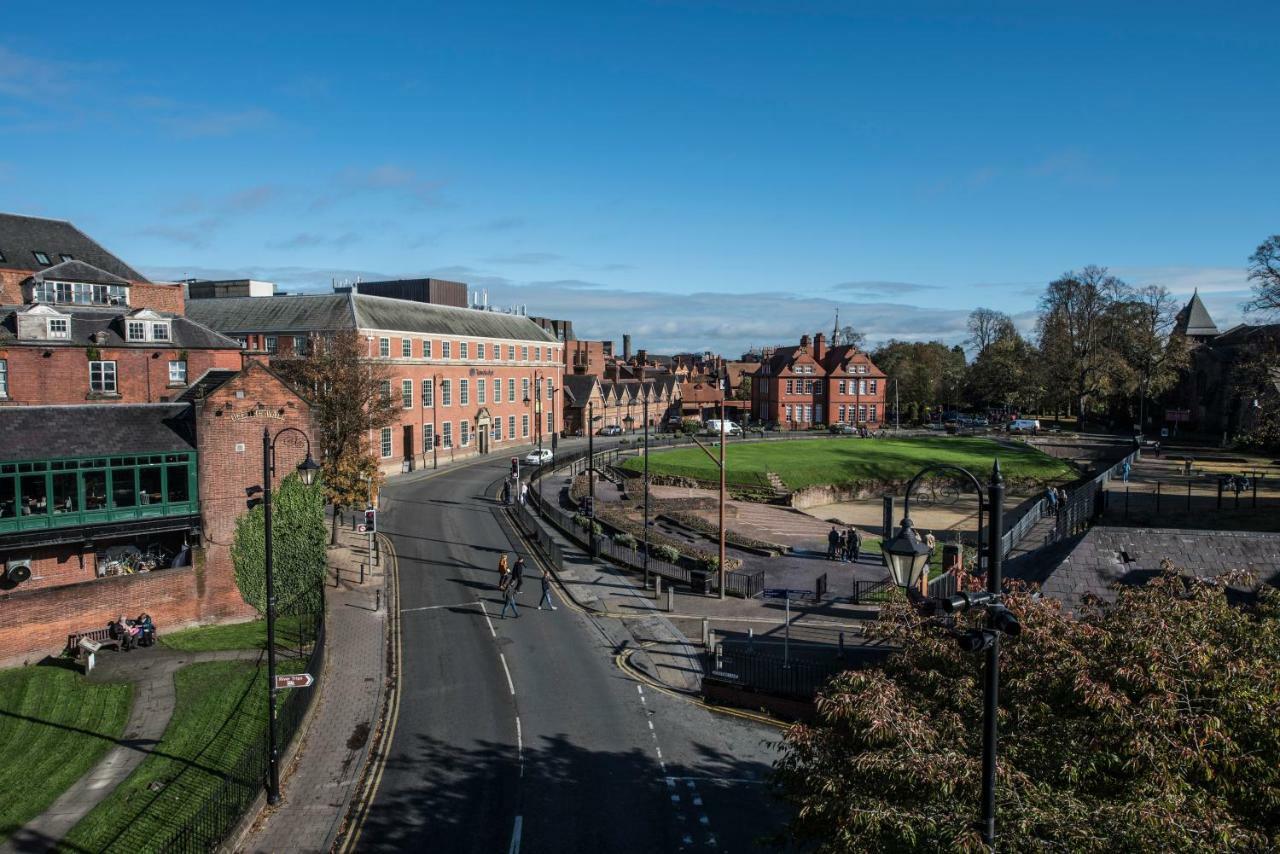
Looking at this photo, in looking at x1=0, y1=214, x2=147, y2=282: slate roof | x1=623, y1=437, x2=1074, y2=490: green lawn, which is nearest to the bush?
x1=623, y1=437, x2=1074, y2=490: green lawn

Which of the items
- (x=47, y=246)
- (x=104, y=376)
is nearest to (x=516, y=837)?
(x=104, y=376)

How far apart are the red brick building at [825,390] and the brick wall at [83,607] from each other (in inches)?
3123

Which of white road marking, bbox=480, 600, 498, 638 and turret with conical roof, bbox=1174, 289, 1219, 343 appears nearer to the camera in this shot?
white road marking, bbox=480, 600, 498, 638

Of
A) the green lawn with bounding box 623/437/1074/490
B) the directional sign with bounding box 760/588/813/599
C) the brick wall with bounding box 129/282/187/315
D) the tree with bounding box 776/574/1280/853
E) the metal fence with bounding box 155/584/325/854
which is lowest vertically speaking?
the directional sign with bounding box 760/588/813/599

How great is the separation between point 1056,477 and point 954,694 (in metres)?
57.1

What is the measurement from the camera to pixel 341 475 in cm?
3622

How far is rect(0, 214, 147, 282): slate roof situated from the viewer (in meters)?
43.5

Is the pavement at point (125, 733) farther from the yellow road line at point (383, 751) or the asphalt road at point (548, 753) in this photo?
the asphalt road at point (548, 753)

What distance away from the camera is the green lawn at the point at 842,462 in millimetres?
60031

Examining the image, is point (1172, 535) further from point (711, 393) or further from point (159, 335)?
point (711, 393)

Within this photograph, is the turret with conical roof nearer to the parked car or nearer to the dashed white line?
the parked car

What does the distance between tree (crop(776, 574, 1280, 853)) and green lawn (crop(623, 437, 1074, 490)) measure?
145 ft

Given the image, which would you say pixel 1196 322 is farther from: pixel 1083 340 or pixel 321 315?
pixel 321 315

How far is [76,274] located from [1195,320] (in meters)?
115
